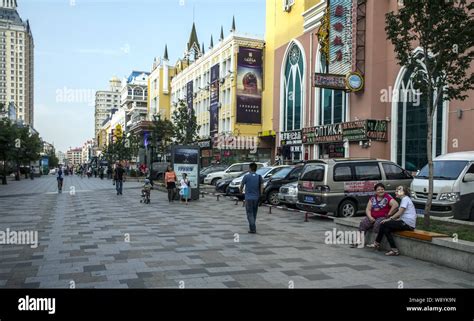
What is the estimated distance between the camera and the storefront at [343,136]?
2658 centimetres

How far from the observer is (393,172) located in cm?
1489

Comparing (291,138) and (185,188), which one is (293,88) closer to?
(291,138)

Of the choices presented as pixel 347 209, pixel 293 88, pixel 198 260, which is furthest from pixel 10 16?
pixel 198 260

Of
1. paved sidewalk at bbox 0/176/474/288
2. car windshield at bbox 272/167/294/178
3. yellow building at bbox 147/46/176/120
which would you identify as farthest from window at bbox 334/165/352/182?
yellow building at bbox 147/46/176/120

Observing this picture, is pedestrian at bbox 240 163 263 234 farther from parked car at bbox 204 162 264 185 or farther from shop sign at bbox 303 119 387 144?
shop sign at bbox 303 119 387 144

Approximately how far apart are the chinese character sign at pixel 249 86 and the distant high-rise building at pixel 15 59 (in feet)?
312

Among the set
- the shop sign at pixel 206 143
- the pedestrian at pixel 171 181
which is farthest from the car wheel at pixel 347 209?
the shop sign at pixel 206 143

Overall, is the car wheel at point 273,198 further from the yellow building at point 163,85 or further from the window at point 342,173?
the yellow building at point 163,85

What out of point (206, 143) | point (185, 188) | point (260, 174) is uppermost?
point (206, 143)

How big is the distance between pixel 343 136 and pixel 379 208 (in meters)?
20.4

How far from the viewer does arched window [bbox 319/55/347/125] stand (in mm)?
30669

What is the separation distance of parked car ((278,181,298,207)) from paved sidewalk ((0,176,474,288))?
3.34 m
